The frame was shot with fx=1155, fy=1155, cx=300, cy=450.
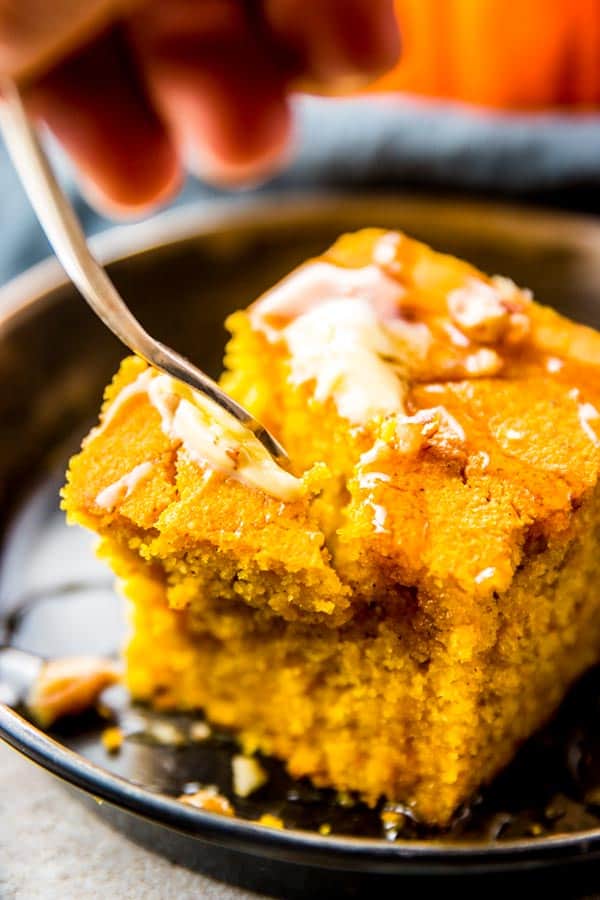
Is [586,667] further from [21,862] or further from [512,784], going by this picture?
[21,862]

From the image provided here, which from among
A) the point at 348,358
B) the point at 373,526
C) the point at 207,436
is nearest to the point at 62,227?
the point at 207,436

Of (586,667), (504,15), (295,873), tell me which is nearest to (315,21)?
(586,667)

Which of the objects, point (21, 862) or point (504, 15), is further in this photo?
point (504, 15)

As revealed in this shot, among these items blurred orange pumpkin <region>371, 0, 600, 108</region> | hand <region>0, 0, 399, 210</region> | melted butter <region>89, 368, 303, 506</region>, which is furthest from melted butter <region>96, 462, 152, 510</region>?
blurred orange pumpkin <region>371, 0, 600, 108</region>

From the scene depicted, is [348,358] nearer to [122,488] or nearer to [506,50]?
[122,488]

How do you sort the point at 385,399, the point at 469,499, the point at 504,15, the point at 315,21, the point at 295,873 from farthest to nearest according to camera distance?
1. the point at 504,15
2. the point at 315,21
3. the point at 385,399
4. the point at 469,499
5. the point at 295,873

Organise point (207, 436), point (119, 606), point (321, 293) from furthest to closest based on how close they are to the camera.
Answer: point (119, 606) < point (321, 293) < point (207, 436)

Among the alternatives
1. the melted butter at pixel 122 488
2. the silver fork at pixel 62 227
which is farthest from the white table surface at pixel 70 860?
the silver fork at pixel 62 227
